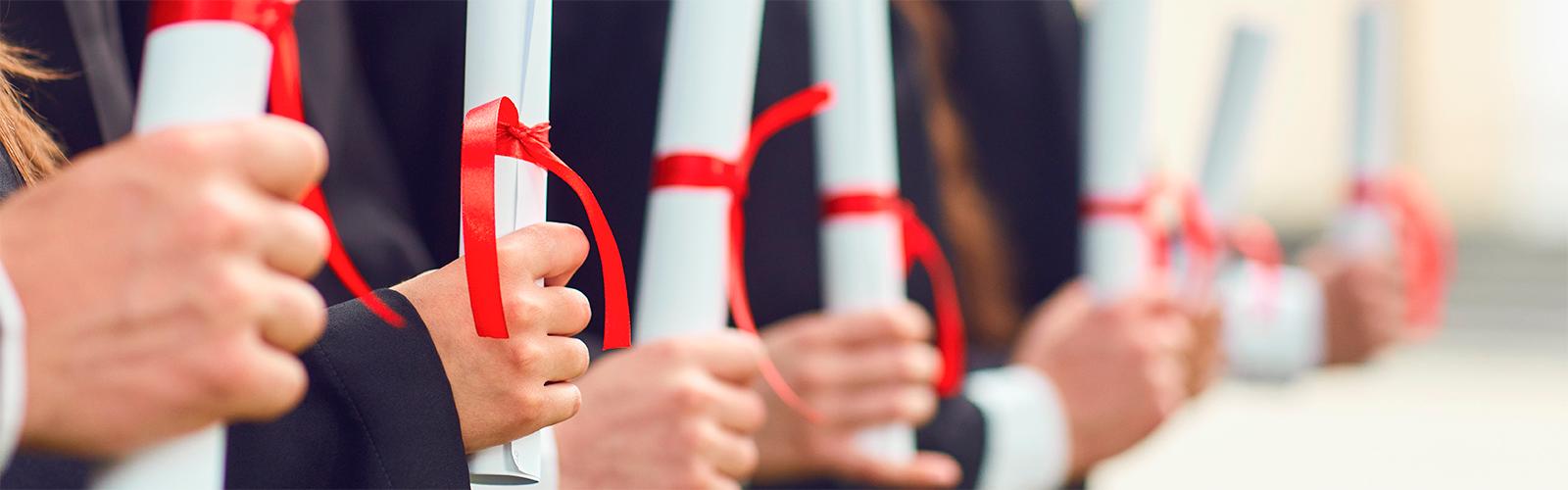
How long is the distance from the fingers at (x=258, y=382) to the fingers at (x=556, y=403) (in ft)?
0.22

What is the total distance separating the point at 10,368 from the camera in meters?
0.17

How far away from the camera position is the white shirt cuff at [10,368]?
168mm

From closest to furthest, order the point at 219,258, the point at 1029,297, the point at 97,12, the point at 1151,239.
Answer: the point at 219,258 < the point at 97,12 < the point at 1151,239 < the point at 1029,297

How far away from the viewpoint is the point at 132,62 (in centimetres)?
35

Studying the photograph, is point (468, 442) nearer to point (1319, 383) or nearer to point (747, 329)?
point (747, 329)

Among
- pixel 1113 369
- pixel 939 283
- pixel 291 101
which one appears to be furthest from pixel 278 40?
pixel 1113 369

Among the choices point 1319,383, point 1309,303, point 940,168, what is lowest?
point 1319,383

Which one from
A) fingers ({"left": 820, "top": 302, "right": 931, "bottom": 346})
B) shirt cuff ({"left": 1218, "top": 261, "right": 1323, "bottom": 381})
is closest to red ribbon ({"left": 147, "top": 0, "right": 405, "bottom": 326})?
fingers ({"left": 820, "top": 302, "right": 931, "bottom": 346})

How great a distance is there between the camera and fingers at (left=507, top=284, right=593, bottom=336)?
0.24 m

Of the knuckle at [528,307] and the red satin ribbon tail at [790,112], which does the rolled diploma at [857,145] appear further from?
the knuckle at [528,307]

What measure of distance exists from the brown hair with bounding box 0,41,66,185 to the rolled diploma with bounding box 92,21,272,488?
0.10 m

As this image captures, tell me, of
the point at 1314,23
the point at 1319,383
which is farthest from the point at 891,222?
the point at 1314,23

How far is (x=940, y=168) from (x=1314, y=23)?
1826 mm

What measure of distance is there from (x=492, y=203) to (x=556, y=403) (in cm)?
5
